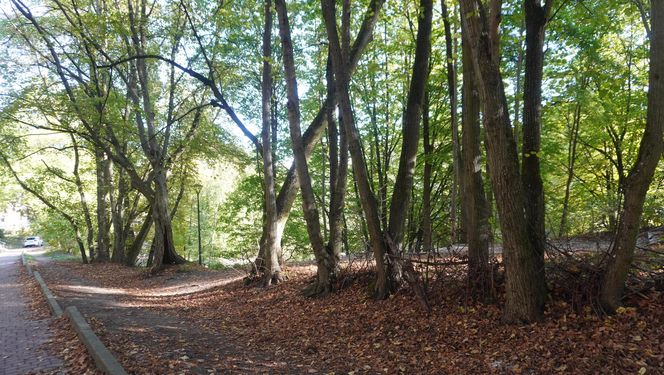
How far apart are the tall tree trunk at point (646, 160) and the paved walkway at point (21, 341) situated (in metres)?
7.14

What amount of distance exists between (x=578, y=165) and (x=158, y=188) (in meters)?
→ 17.7

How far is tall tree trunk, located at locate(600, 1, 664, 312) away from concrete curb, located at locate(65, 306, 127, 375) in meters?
5.69

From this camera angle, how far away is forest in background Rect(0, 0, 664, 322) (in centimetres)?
543

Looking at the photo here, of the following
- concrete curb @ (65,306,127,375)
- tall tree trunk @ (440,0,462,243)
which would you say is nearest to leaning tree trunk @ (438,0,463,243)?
tall tree trunk @ (440,0,462,243)

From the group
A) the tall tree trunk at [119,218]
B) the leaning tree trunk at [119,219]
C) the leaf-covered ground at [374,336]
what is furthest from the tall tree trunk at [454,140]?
the leaning tree trunk at [119,219]

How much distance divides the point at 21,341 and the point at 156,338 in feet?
7.79

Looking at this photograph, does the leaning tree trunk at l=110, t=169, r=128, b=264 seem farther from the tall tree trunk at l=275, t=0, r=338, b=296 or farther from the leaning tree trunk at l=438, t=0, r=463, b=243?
the leaning tree trunk at l=438, t=0, r=463, b=243

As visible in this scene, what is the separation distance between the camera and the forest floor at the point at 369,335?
4562mm

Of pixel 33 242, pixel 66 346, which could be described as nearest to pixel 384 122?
pixel 66 346

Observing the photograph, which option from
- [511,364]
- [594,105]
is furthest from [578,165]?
[511,364]

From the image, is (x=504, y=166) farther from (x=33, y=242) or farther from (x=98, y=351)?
(x=33, y=242)

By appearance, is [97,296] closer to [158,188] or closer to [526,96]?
[158,188]

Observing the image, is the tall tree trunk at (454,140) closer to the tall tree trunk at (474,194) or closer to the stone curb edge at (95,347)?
the tall tree trunk at (474,194)

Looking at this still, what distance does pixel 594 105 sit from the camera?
1291cm
